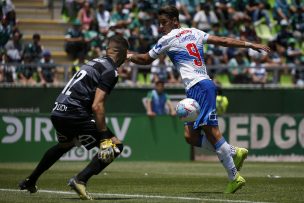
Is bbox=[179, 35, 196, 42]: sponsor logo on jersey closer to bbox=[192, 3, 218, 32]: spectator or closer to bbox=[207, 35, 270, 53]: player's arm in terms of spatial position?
bbox=[207, 35, 270, 53]: player's arm

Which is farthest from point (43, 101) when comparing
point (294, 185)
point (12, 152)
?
point (294, 185)

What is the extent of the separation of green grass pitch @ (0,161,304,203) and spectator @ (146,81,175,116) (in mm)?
4308

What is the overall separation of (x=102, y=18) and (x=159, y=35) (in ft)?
6.39

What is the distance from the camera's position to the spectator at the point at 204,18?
99.3 ft

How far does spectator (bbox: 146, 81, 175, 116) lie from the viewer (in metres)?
25.5

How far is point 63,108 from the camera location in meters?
11.3

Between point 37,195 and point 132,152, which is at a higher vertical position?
point 37,195

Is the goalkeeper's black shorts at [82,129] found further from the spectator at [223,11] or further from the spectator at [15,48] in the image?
the spectator at [223,11]

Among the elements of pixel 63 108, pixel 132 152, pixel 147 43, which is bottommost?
pixel 132 152

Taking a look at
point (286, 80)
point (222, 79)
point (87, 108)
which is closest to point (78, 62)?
point (222, 79)

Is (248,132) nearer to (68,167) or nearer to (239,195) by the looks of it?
(68,167)

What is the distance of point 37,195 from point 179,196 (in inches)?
73.7

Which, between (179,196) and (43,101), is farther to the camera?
(43,101)

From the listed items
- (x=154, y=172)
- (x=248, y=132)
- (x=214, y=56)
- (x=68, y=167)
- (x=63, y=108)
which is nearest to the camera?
(x=63, y=108)
